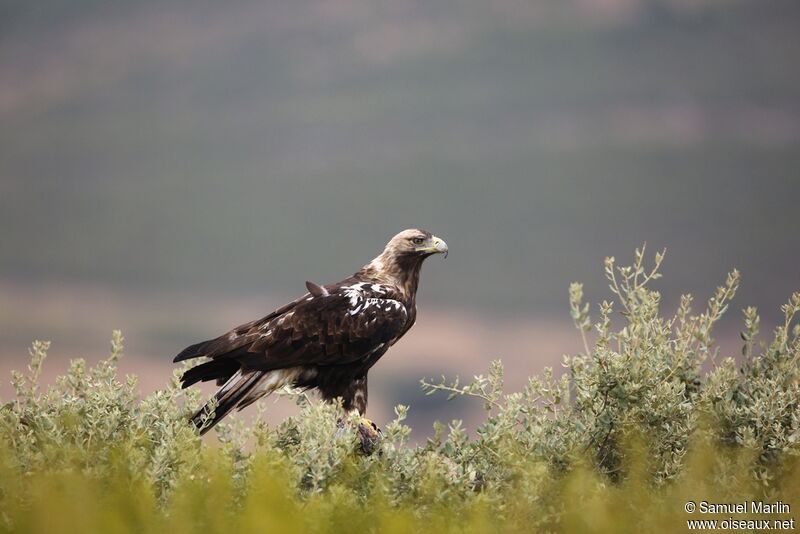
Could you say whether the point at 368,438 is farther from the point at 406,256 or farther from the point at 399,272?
the point at 406,256

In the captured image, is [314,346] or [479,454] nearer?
[479,454]

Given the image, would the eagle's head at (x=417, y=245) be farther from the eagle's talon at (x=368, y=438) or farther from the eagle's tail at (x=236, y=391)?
the eagle's talon at (x=368, y=438)

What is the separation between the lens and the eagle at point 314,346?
849cm

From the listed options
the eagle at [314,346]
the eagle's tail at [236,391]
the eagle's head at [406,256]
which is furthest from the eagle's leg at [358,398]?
the eagle's head at [406,256]

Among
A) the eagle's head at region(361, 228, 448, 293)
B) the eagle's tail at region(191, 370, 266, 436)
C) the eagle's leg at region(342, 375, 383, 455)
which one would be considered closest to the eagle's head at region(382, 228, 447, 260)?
the eagle's head at region(361, 228, 448, 293)

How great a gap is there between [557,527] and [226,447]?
2.05m

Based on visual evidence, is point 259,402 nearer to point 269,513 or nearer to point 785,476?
point 269,513

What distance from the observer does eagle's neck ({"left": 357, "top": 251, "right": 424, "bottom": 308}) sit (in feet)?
31.2

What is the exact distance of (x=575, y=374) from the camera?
24.8 ft

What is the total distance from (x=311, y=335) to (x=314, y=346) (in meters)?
0.10

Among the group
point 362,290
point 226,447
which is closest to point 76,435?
point 226,447

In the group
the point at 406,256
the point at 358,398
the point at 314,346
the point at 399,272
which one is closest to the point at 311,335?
the point at 314,346

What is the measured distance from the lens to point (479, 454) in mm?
7289

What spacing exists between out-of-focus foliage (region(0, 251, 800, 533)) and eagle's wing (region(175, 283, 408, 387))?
3.18 feet
